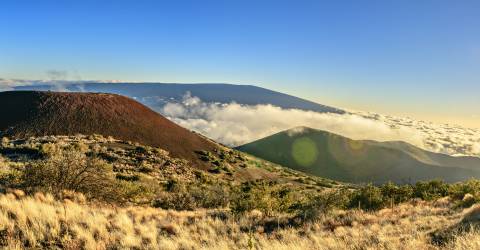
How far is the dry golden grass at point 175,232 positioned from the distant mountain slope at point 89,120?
129 ft

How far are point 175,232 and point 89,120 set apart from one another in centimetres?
4662

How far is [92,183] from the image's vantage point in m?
18.9

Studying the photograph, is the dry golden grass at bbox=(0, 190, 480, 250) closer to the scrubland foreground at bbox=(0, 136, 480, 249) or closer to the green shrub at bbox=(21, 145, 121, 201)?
the scrubland foreground at bbox=(0, 136, 480, 249)

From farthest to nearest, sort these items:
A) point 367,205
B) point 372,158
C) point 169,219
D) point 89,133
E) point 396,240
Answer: point 372,158, point 89,133, point 367,205, point 169,219, point 396,240

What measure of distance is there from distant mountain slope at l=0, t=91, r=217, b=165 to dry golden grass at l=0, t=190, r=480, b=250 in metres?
39.2

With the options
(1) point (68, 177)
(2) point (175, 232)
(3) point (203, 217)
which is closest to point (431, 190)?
(3) point (203, 217)

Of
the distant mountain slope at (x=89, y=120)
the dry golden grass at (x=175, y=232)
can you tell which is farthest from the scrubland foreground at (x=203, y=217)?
the distant mountain slope at (x=89, y=120)

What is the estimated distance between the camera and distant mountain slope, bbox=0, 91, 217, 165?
52.9 m

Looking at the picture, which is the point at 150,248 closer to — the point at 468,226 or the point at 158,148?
the point at 468,226

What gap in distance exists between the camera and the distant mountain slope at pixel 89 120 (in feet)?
173

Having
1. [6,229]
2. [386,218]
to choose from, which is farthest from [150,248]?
[386,218]

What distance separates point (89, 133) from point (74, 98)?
426 inches

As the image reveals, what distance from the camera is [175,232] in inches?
544

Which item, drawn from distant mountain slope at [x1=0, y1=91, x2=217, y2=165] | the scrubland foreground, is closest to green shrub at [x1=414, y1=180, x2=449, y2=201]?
the scrubland foreground
